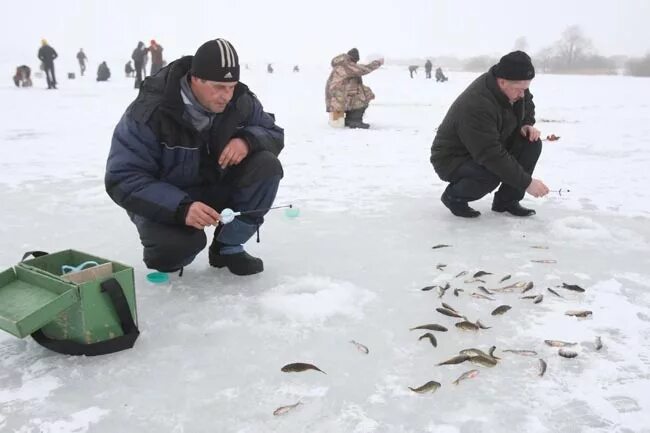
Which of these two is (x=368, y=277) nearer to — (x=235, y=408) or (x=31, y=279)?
(x=235, y=408)

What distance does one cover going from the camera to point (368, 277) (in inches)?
133

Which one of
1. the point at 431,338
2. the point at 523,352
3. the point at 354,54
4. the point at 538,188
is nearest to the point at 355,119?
the point at 354,54

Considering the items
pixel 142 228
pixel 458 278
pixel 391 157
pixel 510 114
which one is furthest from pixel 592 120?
pixel 142 228

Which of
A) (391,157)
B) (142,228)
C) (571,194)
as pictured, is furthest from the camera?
(391,157)

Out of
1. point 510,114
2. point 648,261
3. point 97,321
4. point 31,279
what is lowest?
point 648,261

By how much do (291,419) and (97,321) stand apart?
97 cm

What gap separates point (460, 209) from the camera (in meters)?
4.63

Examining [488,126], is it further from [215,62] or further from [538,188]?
[215,62]

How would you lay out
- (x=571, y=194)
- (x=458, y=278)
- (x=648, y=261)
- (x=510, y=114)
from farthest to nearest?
(x=571, y=194)
(x=510, y=114)
(x=648, y=261)
(x=458, y=278)

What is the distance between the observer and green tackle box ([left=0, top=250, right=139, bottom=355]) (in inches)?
89.1

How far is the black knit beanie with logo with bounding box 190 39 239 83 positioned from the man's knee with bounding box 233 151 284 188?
0.54 metres

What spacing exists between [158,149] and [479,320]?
1880 millimetres

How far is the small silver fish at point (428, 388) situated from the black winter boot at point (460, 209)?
260cm

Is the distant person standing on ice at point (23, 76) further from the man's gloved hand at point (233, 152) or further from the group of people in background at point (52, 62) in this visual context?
the man's gloved hand at point (233, 152)
